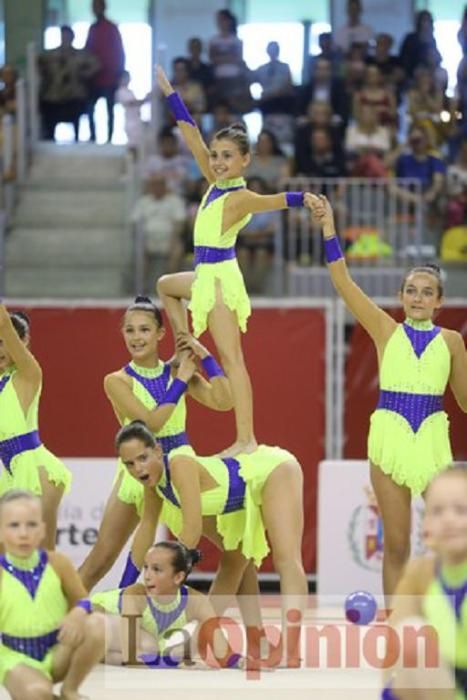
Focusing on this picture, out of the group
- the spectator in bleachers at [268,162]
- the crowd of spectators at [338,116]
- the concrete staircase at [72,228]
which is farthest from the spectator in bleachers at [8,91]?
the spectator in bleachers at [268,162]

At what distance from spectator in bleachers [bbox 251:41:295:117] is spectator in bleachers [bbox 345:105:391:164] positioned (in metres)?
0.81

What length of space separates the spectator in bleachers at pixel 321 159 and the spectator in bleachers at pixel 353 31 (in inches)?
62.6

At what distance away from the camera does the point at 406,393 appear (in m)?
6.93

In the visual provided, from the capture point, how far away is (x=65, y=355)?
34.2 feet

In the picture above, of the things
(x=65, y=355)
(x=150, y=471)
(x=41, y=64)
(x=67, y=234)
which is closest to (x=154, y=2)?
(x=41, y=64)

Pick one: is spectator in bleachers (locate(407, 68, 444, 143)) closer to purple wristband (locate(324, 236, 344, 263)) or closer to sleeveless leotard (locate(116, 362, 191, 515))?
sleeveless leotard (locate(116, 362, 191, 515))

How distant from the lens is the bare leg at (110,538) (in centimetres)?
728

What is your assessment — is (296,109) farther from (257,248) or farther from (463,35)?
(257,248)

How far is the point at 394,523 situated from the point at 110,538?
4.02ft

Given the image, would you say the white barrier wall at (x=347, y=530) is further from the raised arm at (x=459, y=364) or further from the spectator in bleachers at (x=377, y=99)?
the spectator in bleachers at (x=377, y=99)

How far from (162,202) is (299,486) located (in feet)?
18.4

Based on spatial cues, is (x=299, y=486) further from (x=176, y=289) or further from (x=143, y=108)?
(x=143, y=108)

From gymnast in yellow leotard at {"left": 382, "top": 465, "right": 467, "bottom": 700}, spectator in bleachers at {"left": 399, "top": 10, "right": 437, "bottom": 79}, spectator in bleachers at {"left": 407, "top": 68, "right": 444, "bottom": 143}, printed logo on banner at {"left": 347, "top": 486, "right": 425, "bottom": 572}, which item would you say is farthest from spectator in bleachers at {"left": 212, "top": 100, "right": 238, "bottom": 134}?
gymnast in yellow leotard at {"left": 382, "top": 465, "right": 467, "bottom": 700}

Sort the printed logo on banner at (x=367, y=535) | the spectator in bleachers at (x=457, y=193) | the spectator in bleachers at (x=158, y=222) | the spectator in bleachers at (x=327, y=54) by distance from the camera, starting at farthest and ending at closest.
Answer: the spectator in bleachers at (x=327, y=54) < the spectator in bleachers at (x=457, y=193) < the spectator in bleachers at (x=158, y=222) < the printed logo on banner at (x=367, y=535)
